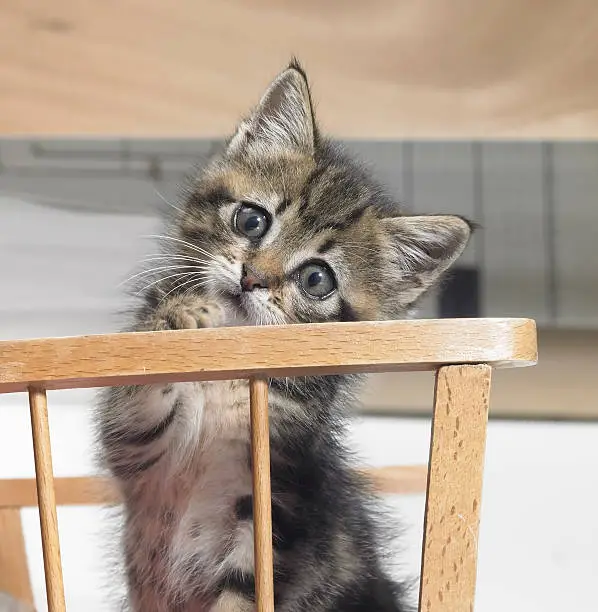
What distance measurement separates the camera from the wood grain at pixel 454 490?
50cm

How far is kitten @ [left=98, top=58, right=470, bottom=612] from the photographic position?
0.80m

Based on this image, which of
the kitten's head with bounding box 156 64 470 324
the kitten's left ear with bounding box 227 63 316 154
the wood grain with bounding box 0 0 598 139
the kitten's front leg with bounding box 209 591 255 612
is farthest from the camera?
the wood grain with bounding box 0 0 598 139

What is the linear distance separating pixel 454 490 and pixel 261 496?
0.13 metres

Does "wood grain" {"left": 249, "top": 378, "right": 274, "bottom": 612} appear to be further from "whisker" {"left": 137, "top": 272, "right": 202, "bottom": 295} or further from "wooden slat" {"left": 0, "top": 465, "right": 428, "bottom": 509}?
"wooden slat" {"left": 0, "top": 465, "right": 428, "bottom": 509}

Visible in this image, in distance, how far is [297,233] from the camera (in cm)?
89

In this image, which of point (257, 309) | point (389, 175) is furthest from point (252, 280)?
point (389, 175)

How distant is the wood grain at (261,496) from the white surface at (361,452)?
686 mm

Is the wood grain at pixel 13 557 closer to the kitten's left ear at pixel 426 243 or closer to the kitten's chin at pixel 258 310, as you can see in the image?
the kitten's chin at pixel 258 310

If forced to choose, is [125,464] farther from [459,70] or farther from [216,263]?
[459,70]

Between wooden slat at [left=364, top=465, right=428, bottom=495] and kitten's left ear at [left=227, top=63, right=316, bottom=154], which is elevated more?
kitten's left ear at [left=227, top=63, right=316, bottom=154]

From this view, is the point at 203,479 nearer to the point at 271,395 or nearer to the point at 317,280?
the point at 271,395

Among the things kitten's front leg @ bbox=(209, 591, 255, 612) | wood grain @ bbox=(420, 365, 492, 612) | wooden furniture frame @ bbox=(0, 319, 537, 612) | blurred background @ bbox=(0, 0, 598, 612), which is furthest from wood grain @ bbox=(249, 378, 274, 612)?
blurred background @ bbox=(0, 0, 598, 612)

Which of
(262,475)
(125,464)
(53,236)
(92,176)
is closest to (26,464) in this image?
(53,236)

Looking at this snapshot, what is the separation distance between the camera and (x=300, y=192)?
0.93 metres
